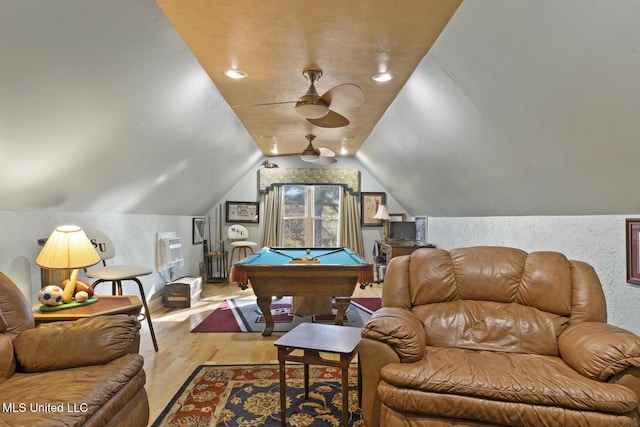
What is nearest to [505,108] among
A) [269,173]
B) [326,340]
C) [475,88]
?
[475,88]

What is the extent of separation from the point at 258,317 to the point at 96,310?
7.39 feet

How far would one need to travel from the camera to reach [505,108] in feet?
7.89

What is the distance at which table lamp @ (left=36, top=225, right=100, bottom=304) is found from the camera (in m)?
2.27

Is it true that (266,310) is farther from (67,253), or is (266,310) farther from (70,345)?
(70,345)

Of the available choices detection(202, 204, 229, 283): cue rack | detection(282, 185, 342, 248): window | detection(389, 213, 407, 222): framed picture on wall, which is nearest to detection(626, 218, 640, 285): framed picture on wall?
detection(389, 213, 407, 222): framed picture on wall

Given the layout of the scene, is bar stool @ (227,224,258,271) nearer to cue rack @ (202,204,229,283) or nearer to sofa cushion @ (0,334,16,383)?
cue rack @ (202,204,229,283)

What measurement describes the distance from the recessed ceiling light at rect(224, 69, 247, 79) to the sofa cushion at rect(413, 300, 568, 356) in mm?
2411

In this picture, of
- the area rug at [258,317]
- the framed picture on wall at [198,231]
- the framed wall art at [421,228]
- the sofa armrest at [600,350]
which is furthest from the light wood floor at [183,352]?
the framed wall art at [421,228]

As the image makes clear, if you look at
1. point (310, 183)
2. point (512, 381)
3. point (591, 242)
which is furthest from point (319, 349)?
point (310, 183)

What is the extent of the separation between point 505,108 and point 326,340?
1.98 metres

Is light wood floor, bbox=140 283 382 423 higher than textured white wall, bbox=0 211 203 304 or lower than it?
lower

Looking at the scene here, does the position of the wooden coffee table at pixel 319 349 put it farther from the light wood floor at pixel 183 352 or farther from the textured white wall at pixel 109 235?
the textured white wall at pixel 109 235

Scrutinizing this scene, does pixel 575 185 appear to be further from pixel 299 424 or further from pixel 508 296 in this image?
pixel 299 424

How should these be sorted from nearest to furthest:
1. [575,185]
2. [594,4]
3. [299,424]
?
[594,4], [299,424], [575,185]
